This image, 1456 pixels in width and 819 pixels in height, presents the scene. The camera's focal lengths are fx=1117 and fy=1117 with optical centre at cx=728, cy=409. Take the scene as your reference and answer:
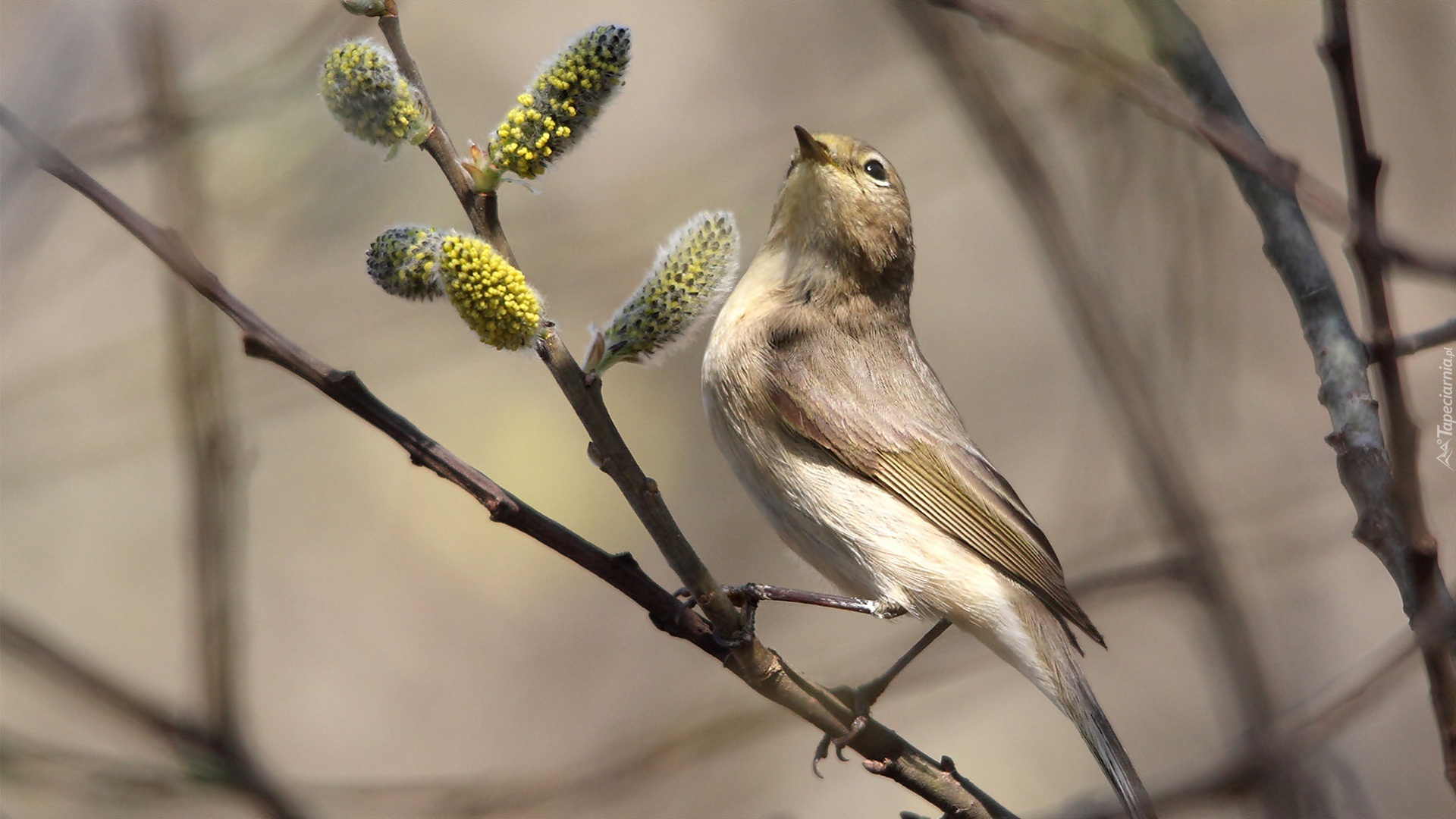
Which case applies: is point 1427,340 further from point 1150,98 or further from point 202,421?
point 202,421

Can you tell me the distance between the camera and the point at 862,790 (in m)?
5.45

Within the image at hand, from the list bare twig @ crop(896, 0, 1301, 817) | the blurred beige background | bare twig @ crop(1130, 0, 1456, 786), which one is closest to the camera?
bare twig @ crop(1130, 0, 1456, 786)

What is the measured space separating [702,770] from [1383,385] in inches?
131

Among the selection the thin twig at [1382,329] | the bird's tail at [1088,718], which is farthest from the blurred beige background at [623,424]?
the thin twig at [1382,329]

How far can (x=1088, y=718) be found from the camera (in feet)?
9.89

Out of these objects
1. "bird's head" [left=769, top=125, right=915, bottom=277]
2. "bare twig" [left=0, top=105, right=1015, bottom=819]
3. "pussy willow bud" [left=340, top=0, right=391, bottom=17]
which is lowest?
"bare twig" [left=0, top=105, right=1015, bottom=819]

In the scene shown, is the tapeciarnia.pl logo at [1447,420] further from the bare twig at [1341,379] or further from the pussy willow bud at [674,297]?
the pussy willow bud at [674,297]

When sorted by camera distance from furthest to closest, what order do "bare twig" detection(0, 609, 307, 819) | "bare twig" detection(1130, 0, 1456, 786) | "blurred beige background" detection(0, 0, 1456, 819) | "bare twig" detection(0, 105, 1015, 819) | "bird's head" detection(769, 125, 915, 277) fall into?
1. "blurred beige background" detection(0, 0, 1456, 819)
2. "bird's head" detection(769, 125, 915, 277)
3. "bare twig" detection(1130, 0, 1456, 786)
4. "bare twig" detection(0, 609, 307, 819)
5. "bare twig" detection(0, 105, 1015, 819)

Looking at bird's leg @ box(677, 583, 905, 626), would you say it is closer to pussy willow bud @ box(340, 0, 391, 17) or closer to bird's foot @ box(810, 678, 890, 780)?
bird's foot @ box(810, 678, 890, 780)

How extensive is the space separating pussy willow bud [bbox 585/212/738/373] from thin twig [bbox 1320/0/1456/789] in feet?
3.25

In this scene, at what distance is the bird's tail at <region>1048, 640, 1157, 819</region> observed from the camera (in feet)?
9.33

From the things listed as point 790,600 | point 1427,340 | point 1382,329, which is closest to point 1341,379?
point 1427,340

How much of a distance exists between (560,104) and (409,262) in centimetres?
34

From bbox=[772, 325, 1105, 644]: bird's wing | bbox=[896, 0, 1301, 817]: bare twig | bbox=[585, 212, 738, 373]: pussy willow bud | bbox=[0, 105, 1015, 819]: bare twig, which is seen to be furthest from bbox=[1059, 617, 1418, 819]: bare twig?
bbox=[772, 325, 1105, 644]: bird's wing
